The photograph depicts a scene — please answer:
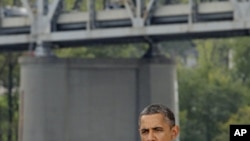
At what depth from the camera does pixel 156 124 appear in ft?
16.8

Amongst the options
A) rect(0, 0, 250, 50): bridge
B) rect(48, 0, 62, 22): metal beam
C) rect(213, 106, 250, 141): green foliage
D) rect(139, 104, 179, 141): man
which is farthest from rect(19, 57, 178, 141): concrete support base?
rect(139, 104, 179, 141): man

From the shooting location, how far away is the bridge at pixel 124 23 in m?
40.9

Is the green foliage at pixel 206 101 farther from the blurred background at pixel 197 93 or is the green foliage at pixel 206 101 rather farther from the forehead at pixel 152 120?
the forehead at pixel 152 120

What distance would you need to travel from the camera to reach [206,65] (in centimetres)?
7394

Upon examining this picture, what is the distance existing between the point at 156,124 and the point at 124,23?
3937 centimetres

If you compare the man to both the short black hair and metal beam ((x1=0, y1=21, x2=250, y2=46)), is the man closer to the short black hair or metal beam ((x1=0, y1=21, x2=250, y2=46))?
the short black hair

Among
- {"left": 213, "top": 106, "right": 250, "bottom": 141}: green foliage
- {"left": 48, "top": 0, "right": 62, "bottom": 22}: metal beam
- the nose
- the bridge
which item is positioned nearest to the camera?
the nose

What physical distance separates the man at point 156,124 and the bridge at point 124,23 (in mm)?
34574

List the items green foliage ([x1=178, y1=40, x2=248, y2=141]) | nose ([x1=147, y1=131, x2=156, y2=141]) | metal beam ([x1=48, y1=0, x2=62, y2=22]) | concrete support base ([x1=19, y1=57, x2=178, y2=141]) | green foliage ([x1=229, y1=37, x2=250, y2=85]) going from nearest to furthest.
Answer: nose ([x1=147, y1=131, x2=156, y2=141]) → concrete support base ([x1=19, y1=57, x2=178, y2=141]) → metal beam ([x1=48, y1=0, x2=62, y2=22]) → green foliage ([x1=178, y1=40, x2=248, y2=141]) → green foliage ([x1=229, y1=37, x2=250, y2=85])

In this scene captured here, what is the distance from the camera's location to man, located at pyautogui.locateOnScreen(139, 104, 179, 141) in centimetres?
511

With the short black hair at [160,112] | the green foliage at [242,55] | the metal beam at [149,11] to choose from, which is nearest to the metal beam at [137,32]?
the metal beam at [149,11]

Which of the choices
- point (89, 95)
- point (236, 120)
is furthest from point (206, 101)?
point (89, 95)

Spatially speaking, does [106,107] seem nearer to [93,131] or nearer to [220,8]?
[93,131]

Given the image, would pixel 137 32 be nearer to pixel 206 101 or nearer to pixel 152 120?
pixel 206 101
